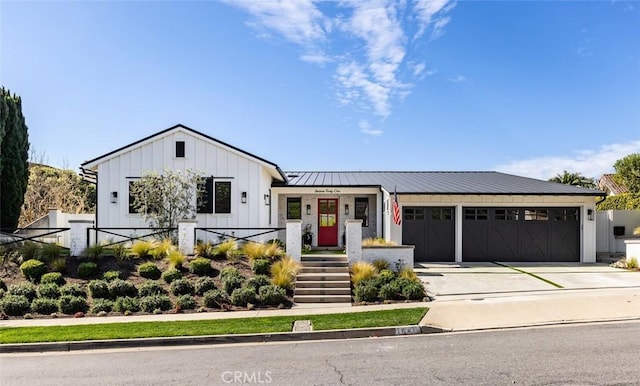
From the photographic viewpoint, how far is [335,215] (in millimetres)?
20531

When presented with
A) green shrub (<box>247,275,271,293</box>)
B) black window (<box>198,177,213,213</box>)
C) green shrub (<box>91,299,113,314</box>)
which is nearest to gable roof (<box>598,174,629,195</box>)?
black window (<box>198,177,213,213</box>)

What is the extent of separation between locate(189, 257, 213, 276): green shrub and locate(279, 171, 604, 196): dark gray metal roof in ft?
25.4

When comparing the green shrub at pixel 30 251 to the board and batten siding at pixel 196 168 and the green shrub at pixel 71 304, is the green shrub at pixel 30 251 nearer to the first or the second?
the green shrub at pixel 71 304

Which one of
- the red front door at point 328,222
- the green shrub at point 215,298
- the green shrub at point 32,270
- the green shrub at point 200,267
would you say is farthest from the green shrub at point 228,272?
the red front door at point 328,222

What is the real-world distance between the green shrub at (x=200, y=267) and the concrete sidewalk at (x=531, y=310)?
6.86 m

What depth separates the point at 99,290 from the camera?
37.8 ft

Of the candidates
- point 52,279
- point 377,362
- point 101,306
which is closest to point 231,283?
point 101,306

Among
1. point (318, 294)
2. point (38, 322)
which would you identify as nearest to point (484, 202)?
point (318, 294)

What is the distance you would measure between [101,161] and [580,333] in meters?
17.7

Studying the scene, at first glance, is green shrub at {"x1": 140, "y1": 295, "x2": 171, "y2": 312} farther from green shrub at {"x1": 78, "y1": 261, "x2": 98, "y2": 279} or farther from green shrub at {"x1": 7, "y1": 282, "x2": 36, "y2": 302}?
green shrub at {"x1": 7, "y1": 282, "x2": 36, "y2": 302}

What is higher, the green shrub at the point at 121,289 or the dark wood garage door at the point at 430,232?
the dark wood garage door at the point at 430,232

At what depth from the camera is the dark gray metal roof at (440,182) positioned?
695 inches

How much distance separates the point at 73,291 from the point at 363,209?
12953 mm

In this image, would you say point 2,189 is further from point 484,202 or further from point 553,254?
point 553,254
